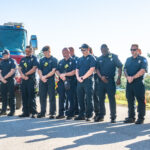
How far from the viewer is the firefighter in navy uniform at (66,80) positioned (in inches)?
319

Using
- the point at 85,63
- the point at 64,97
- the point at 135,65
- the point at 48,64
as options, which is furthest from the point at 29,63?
the point at 135,65

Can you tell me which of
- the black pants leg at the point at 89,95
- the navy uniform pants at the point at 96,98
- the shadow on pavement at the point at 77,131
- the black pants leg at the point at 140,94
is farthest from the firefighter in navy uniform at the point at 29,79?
the black pants leg at the point at 140,94

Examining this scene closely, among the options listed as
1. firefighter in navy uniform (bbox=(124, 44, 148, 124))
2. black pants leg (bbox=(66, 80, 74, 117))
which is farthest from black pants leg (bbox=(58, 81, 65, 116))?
firefighter in navy uniform (bbox=(124, 44, 148, 124))

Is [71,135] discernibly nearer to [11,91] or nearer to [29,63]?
[29,63]

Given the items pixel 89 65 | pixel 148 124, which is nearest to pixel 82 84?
pixel 89 65

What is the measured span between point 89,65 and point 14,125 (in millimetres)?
2464

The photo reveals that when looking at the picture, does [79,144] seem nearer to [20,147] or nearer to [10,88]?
[20,147]

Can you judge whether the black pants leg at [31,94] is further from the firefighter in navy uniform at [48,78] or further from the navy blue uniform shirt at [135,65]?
the navy blue uniform shirt at [135,65]

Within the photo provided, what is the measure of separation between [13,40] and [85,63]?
531 cm

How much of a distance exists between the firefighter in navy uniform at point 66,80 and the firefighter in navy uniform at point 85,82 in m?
0.33

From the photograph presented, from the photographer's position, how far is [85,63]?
778cm

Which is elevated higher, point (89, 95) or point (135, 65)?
point (135, 65)

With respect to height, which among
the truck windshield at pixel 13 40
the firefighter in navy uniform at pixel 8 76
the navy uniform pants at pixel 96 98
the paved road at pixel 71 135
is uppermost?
the truck windshield at pixel 13 40

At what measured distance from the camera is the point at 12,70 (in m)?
8.59
